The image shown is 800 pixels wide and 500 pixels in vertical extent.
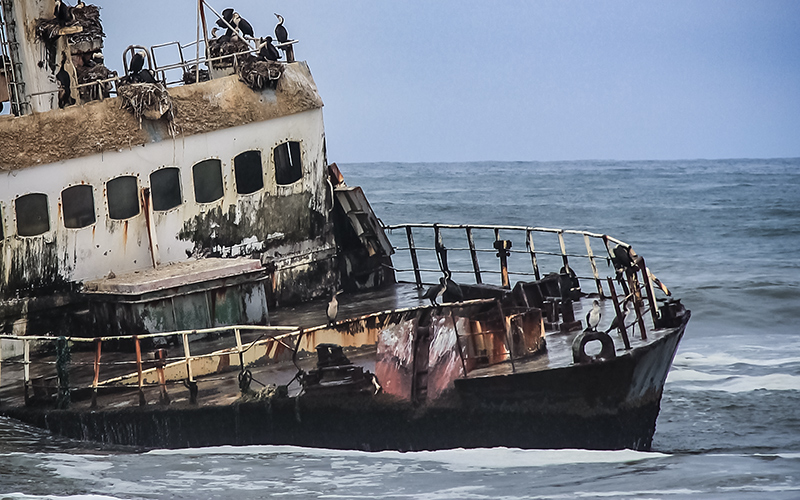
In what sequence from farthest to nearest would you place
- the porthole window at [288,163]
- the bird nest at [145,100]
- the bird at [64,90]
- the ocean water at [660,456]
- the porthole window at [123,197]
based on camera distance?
the porthole window at [288,163] < the bird at [64,90] < the porthole window at [123,197] < the bird nest at [145,100] < the ocean water at [660,456]

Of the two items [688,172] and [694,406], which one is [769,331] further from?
[688,172]

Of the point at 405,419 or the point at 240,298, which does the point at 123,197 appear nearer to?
the point at 240,298

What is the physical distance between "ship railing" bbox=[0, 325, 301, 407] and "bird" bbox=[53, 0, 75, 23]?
473 cm

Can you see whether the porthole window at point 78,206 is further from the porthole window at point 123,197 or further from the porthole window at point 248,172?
the porthole window at point 248,172

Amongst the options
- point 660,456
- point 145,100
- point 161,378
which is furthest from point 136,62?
point 660,456

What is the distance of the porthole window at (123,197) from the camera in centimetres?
1493

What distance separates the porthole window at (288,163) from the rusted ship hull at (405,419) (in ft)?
16.2

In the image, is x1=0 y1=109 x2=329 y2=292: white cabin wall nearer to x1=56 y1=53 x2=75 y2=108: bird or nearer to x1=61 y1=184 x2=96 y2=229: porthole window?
x1=61 y1=184 x2=96 y2=229: porthole window

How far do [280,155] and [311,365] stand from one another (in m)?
4.31

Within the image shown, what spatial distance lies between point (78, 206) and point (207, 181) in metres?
1.96

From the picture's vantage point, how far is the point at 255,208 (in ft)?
53.3

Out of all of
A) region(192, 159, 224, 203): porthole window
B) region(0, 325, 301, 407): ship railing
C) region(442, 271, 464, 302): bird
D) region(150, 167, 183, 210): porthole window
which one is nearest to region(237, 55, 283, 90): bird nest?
region(192, 159, 224, 203): porthole window

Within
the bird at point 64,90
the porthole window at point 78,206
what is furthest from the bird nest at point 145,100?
the porthole window at point 78,206

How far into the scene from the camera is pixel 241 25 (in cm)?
1644
